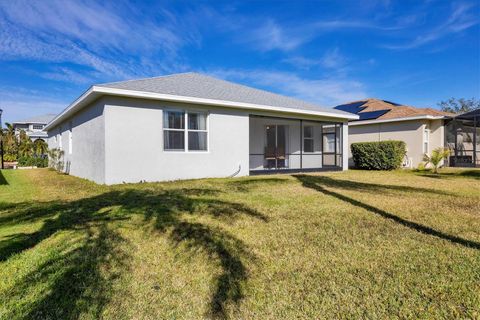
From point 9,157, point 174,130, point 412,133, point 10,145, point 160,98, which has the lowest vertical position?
point 9,157

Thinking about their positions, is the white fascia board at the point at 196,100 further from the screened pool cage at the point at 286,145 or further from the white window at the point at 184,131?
the screened pool cage at the point at 286,145

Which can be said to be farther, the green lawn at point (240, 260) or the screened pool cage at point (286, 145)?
the screened pool cage at point (286, 145)

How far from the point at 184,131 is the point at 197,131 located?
22.2 inches

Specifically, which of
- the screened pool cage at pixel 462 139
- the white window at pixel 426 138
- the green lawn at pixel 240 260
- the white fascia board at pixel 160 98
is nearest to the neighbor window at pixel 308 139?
the white fascia board at pixel 160 98

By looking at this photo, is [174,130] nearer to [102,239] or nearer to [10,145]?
[102,239]

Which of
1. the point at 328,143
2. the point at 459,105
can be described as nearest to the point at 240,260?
the point at 328,143

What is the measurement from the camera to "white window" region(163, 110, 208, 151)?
1097 centimetres

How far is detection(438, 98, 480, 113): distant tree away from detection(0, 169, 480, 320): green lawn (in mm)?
64621

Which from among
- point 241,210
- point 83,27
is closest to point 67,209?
point 241,210

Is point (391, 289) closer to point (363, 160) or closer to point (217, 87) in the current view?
point (217, 87)

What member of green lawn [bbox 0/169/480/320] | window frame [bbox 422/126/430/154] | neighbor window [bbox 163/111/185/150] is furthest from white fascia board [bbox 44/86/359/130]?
window frame [bbox 422/126/430/154]

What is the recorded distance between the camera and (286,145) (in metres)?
17.5

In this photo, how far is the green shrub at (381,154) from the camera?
1645cm

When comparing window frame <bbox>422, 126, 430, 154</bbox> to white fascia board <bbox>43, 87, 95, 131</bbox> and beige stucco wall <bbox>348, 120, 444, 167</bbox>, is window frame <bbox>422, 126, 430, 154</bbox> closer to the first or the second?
beige stucco wall <bbox>348, 120, 444, 167</bbox>
